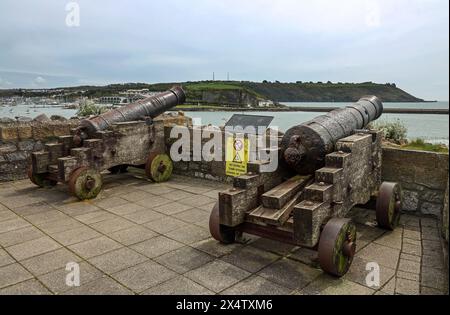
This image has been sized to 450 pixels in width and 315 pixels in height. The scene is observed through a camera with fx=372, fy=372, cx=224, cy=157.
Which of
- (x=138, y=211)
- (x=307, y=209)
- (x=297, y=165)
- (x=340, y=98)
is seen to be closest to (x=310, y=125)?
(x=297, y=165)

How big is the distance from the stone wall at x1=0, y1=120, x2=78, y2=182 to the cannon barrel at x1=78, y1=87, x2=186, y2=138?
153 cm

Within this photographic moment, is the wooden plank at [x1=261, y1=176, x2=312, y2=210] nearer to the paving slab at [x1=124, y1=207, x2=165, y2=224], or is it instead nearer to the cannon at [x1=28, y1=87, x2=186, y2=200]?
the paving slab at [x1=124, y1=207, x2=165, y2=224]

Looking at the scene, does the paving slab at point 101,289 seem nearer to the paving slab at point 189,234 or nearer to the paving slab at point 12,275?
the paving slab at point 12,275

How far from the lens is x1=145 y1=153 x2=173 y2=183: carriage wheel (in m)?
7.15

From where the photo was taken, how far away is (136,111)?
7.41 metres

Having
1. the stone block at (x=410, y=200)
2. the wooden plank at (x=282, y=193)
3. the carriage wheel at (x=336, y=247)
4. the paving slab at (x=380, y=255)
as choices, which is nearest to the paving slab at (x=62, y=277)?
the wooden plank at (x=282, y=193)

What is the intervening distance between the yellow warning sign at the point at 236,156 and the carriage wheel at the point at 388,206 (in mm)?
2671

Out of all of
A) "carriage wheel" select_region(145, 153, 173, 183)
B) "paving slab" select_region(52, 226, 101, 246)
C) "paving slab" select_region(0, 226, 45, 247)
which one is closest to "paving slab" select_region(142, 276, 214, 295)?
"paving slab" select_region(52, 226, 101, 246)

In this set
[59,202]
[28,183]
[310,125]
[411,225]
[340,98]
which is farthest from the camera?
[340,98]

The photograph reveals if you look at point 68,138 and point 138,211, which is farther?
point 68,138

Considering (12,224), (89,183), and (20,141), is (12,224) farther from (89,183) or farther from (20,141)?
(20,141)

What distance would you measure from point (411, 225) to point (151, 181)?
4634mm
